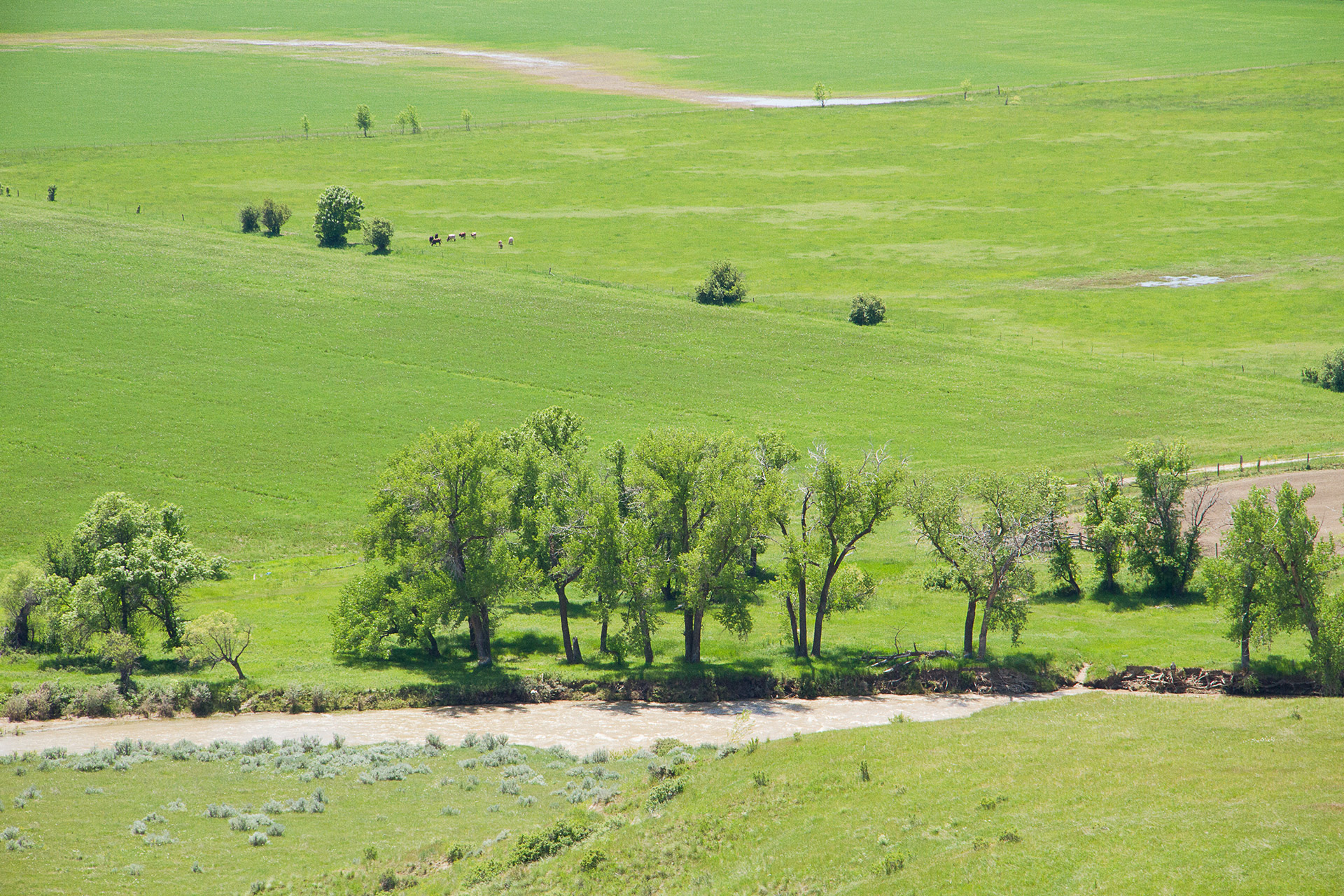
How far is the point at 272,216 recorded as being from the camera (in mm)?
161000

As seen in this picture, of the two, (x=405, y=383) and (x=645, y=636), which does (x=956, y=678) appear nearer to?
(x=645, y=636)

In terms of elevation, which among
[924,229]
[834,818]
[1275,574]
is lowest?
[834,818]

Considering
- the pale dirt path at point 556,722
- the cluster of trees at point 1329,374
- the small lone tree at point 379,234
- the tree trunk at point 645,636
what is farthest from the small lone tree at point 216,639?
the cluster of trees at point 1329,374

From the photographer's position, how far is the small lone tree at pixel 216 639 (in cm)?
6016

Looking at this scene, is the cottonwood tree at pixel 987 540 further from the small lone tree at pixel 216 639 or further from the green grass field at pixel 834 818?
the small lone tree at pixel 216 639

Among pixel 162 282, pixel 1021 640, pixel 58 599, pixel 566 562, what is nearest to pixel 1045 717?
pixel 1021 640

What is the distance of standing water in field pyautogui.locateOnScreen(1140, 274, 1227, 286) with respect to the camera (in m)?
146

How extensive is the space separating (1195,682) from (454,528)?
3999 centimetres

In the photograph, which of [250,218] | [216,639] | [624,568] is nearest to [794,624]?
[624,568]

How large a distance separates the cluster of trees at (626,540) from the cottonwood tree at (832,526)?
86 millimetres

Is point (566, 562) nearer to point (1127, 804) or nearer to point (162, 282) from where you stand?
point (1127, 804)

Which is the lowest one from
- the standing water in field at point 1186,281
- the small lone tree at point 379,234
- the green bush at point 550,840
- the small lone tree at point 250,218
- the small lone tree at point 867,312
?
the green bush at point 550,840

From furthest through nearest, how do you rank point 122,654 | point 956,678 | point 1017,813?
point 956,678 → point 122,654 → point 1017,813

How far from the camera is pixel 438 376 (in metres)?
115
